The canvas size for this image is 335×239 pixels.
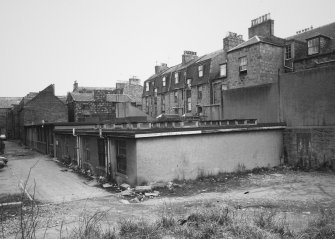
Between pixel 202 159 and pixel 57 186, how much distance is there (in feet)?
24.8

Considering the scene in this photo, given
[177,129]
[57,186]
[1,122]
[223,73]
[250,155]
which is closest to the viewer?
[177,129]

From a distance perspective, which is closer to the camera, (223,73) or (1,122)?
(223,73)

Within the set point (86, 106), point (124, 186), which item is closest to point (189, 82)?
point (86, 106)

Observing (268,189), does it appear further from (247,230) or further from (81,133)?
(81,133)

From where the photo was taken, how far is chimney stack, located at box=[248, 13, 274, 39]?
86.6ft

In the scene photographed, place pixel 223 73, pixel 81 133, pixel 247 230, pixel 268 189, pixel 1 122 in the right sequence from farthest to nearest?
pixel 1 122, pixel 223 73, pixel 81 133, pixel 268 189, pixel 247 230

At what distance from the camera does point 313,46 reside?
74.2ft

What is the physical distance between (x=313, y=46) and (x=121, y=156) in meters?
19.8

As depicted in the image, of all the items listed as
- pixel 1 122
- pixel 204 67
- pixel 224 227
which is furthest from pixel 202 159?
pixel 1 122

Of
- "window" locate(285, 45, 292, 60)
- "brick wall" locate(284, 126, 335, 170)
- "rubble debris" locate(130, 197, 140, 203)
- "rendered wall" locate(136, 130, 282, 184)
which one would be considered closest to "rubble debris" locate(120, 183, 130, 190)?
"rendered wall" locate(136, 130, 282, 184)

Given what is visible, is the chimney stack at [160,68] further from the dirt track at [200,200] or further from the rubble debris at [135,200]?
the rubble debris at [135,200]

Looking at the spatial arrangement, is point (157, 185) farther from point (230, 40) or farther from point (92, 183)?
point (230, 40)

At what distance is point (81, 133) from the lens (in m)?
16.8

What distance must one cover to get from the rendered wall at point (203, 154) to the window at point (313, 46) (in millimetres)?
10310
